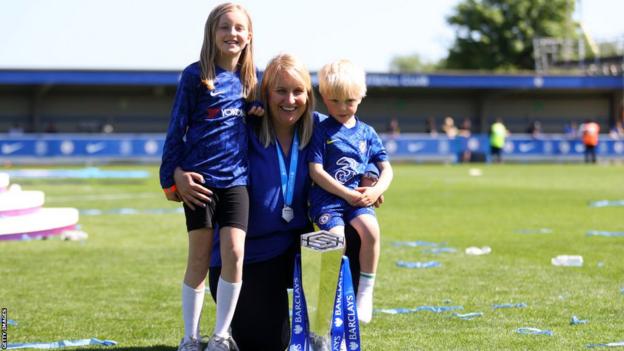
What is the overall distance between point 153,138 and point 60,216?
2449cm

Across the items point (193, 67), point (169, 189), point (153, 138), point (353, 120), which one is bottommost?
point (153, 138)

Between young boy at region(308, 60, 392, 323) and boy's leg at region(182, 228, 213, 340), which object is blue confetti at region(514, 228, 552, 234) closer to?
young boy at region(308, 60, 392, 323)

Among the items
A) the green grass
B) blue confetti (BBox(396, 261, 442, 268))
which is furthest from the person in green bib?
blue confetti (BBox(396, 261, 442, 268))

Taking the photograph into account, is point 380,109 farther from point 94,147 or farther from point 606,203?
point 606,203

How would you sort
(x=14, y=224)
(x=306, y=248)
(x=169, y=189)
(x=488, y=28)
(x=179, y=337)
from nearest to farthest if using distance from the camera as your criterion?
(x=306, y=248) < (x=169, y=189) < (x=179, y=337) < (x=14, y=224) < (x=488, y=28)

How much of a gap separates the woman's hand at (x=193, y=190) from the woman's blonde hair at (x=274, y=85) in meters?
0.40

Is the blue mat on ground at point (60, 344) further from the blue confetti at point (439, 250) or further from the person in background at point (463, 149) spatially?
the person in background at point (463, 149)

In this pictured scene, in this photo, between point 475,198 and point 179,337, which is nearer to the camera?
point 179,337

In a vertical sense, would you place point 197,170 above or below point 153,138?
above

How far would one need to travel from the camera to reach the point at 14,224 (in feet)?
36.1

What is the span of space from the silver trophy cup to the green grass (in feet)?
2.10

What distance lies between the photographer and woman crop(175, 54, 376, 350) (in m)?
4.80

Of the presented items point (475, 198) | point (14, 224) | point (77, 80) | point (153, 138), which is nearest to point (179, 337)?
point (14, 224)

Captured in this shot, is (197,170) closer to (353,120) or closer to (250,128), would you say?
(250,128)
